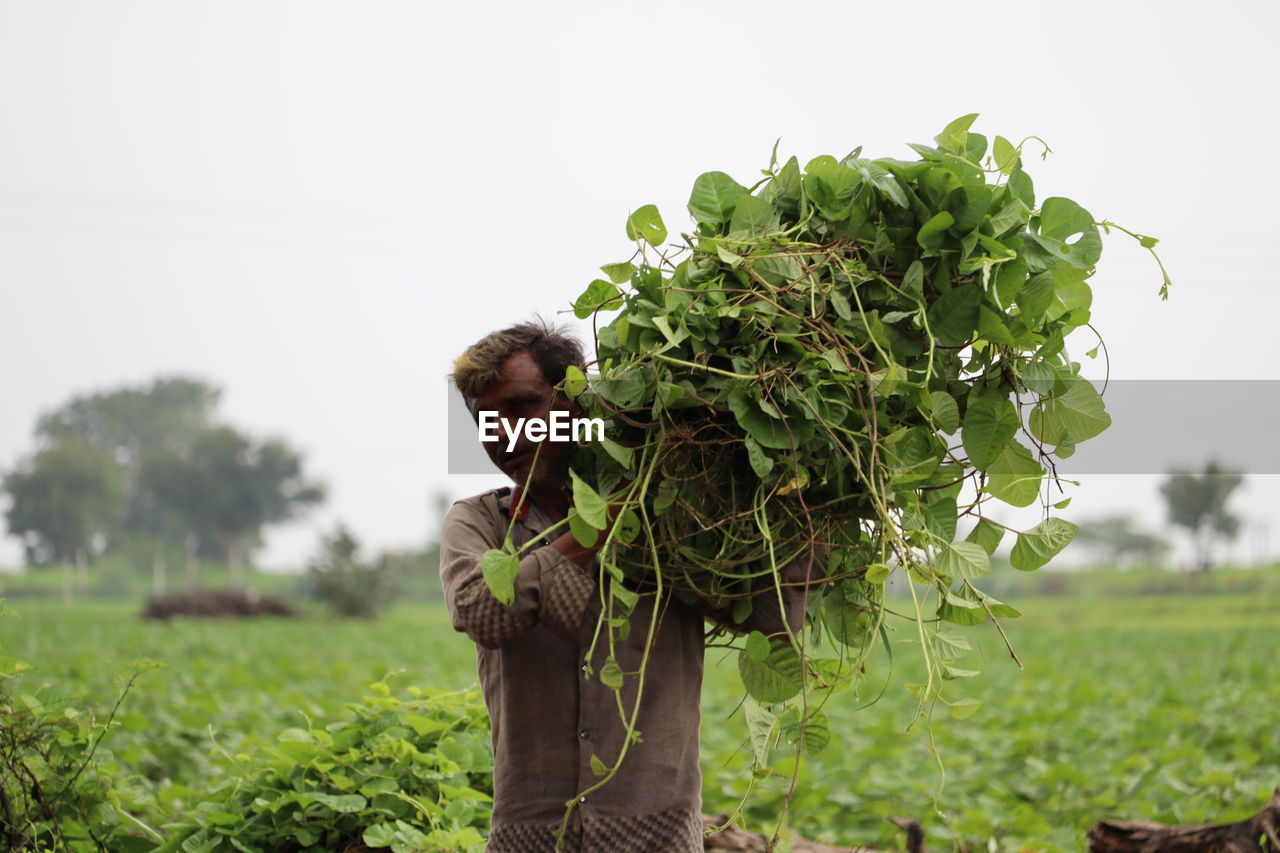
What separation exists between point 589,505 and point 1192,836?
86.4 inches

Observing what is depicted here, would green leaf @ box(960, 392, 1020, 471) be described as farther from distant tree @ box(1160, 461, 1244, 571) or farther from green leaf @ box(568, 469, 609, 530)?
distant tree @ box(1160, 461, 1244, 571)

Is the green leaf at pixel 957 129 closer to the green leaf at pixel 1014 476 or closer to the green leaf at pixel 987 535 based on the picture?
the green leaf at pixel 1014 476

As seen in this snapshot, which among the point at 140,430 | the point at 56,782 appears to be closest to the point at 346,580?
the point at 56,782

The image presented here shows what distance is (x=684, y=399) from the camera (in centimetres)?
165

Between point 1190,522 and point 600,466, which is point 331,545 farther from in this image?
point 1190,522

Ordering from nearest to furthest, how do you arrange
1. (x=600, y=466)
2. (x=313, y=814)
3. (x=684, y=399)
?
(x=684, y=399) < (x=600, y=466) < (x=313, y=814)

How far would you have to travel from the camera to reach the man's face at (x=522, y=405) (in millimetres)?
1825

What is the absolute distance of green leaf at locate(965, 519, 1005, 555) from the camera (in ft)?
6.02

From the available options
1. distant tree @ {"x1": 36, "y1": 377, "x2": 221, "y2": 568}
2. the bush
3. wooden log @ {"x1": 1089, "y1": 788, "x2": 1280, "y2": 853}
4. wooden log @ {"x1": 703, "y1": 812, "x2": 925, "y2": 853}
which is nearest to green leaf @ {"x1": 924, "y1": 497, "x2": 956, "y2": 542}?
wooden log @ {"x1": 703, "y1": 812, "x2": 925, "y2": 853}

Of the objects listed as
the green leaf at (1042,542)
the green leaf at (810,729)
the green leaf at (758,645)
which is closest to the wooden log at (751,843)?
the green leaf at (810,729)

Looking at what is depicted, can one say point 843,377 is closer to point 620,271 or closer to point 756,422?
point 756,422

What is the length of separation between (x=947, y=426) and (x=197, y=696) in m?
6.75

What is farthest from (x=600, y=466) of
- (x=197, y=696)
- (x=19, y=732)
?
(x=197, y=696)

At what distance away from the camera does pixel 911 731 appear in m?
2.02
